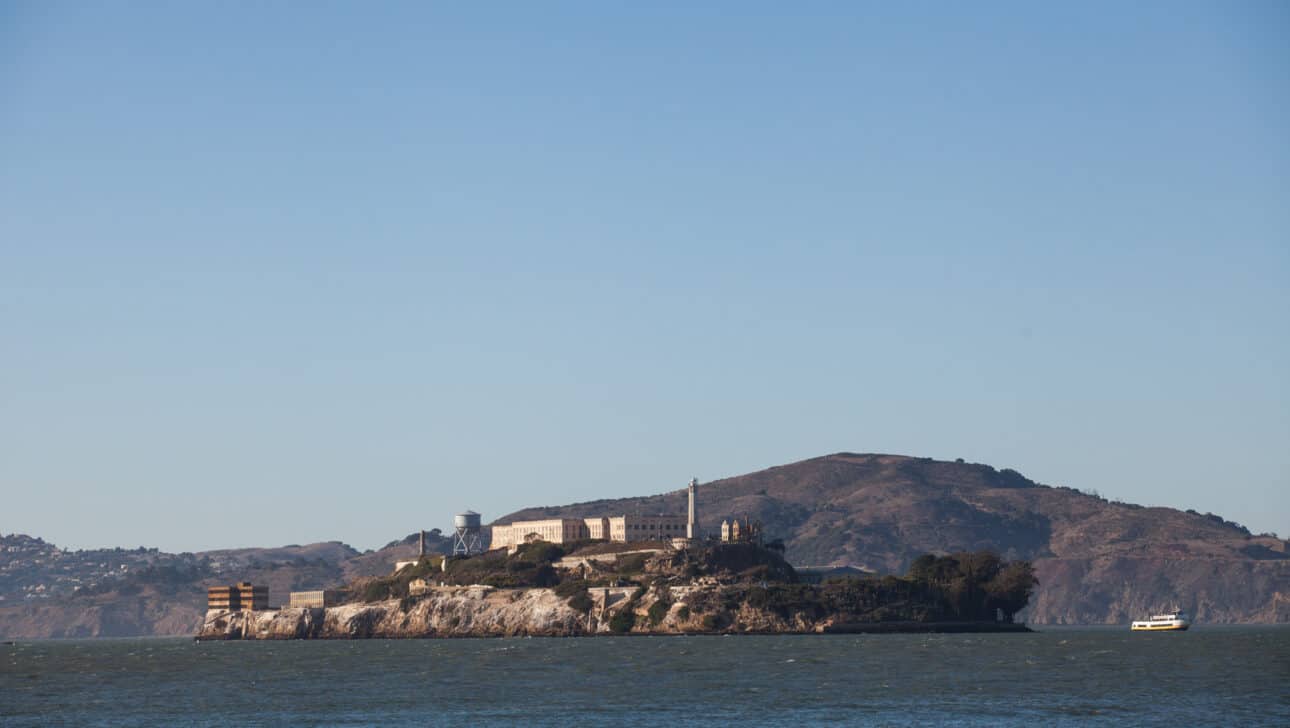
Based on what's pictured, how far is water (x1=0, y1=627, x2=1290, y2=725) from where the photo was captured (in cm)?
10881

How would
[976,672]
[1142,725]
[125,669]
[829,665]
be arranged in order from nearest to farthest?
[1142,725] < [976,672] < [829,665] < [125,669]

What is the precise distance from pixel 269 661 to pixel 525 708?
9013 cm

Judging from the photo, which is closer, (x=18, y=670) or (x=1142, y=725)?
(x=1142, y=725)

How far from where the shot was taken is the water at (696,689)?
108812 mm

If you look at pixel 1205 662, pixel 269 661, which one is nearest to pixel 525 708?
pixel 1205 662

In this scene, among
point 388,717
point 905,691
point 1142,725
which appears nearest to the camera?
point 1142,725

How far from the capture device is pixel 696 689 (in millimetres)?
129500

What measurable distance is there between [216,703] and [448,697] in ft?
57.1

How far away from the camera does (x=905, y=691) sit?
125 m

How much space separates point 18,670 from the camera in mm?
197375

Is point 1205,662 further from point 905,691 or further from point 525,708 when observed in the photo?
point 525,708

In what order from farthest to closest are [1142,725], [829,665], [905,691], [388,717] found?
[829,665] < [905,691] < [388,717] < [1142,725]

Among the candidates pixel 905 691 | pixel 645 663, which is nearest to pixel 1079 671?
→ pixel 905 691

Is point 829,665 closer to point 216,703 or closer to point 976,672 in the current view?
point 976,672
